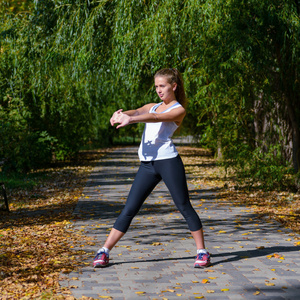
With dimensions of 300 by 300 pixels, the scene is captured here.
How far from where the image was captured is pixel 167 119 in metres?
4.91

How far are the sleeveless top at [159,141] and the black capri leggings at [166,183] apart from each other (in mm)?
58

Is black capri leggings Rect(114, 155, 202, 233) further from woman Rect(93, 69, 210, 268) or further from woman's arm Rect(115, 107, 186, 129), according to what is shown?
woman's arm Rect(115, 107, 186, 129)

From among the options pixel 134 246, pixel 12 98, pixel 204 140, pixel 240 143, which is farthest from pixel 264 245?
pixel 12 98

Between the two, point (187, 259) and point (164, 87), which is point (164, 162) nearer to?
point (164, 87)

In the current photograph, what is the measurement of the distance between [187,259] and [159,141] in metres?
1.34

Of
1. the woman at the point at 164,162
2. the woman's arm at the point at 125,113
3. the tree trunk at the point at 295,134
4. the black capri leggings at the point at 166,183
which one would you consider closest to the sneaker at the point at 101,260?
the woman at the point at 164,162

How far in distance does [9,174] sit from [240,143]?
8052 mm

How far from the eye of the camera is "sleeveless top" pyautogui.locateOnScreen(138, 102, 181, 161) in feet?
16.7

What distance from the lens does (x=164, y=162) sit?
5086mm

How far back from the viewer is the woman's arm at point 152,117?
455 cm

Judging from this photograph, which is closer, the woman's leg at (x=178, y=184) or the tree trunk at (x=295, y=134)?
the woman's leg at (x=178, y=184)

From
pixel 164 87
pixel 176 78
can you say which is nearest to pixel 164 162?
pixel 164 87

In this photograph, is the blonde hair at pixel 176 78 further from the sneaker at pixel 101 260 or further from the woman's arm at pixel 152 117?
the sneaker at pixel 101 260

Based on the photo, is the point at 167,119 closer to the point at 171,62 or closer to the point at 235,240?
the point at 235,240
